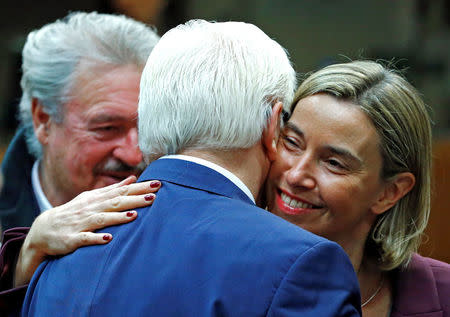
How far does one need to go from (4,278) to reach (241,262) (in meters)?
0.98

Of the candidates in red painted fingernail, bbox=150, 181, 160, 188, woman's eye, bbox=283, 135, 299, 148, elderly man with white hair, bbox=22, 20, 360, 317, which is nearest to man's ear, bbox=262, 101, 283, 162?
elderly man with white hair, bbox=22, 20, 360, 317

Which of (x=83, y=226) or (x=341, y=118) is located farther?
(x=341, y=118)

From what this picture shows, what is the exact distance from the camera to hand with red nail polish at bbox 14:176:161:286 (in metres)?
1.92

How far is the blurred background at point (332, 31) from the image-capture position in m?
6.16

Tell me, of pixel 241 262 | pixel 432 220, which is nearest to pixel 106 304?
pixel 241 262

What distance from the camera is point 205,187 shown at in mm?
1865

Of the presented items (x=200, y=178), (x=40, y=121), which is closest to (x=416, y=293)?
(x=200, y=178)

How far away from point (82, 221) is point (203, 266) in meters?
0.48

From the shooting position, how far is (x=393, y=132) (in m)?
2.42

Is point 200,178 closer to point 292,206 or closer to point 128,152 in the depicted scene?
point 292,206

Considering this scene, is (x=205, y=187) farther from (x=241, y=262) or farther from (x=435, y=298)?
(x=435, y=298)

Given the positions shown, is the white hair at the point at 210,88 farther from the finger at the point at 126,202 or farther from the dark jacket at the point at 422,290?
the dark jacket at the point at 422,290

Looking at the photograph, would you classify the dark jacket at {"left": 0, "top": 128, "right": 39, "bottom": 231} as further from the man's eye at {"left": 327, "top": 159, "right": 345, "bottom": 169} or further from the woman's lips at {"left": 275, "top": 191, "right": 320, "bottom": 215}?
the man's eye at {"left": 327, "top": 159, "right": 345, "bottom": 169}

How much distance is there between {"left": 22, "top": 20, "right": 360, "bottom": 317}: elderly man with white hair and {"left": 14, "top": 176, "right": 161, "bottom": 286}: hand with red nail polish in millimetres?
34
